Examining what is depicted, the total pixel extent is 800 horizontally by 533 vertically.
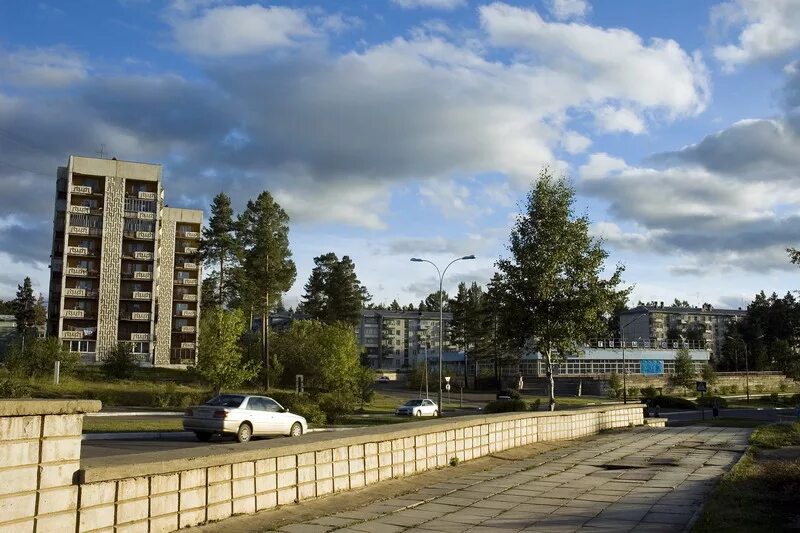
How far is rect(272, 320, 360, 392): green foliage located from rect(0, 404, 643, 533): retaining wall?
34510 mm

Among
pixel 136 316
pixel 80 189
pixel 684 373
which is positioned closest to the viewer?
pixel 80 189

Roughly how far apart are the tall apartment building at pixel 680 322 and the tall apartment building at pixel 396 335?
4719cm

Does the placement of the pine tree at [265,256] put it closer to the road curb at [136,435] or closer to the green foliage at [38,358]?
the green foliage at [38,358]

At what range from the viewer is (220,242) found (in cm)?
7269

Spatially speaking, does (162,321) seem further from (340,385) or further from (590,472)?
(590,472)

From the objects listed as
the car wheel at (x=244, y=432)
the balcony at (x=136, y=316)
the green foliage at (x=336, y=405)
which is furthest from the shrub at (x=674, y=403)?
the balcony at (x=136, y=316)

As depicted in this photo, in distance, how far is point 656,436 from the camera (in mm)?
23859

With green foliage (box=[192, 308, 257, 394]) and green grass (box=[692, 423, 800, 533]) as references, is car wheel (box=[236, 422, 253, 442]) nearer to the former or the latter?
green grass (box=[692, 423, 800, 533])

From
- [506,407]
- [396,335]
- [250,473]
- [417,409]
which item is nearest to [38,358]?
[417,409]

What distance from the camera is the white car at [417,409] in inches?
1811

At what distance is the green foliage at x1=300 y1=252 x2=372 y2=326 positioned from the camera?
311ft

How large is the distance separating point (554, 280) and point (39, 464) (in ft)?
81.9

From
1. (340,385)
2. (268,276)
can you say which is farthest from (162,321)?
(340,385)

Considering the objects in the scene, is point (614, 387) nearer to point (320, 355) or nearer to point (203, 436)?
point (320, 355)
